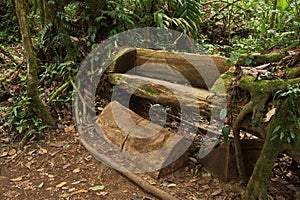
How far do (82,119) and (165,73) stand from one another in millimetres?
1395

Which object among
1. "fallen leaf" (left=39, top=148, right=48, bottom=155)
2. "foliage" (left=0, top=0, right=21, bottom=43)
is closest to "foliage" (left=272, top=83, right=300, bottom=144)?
"fallen leaf" (left=39, top=148, right=48, bottom=155)

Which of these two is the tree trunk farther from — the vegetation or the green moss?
the green moss

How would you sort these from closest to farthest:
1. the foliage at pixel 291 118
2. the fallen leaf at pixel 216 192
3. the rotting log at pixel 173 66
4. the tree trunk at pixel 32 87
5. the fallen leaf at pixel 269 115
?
the foliage at pixel 291 118 < the fallen leaf at pixel 269 115 < the fallen leaf at pixel 216 192 < the rotting log at pixel 173 66 < the tree trunk at pixel 32 87

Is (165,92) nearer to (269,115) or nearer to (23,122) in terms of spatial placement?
(269,115)

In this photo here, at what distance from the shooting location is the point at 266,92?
2578 mm

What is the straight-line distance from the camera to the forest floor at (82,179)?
3225mm

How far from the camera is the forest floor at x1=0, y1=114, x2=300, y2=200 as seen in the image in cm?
322

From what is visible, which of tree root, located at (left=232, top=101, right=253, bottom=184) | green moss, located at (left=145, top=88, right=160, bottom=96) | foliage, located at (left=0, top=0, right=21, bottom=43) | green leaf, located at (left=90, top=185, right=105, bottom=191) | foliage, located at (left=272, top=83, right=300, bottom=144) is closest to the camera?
foliage, located at (left=272, top=83, right=300, bottom=144)

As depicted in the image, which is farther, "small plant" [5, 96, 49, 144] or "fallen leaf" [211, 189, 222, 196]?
"small plant" [5, 96, 49, 144]

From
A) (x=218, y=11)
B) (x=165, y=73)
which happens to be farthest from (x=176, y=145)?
(x=218, y=11)

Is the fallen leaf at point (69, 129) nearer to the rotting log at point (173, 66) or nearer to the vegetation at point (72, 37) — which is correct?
the vegetation at point (72, 37)

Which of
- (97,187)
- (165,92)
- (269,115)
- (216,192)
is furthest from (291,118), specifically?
(97,187)

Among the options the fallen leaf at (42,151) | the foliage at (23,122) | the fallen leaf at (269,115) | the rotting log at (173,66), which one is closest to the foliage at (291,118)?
the fallen leaf at (269,115)

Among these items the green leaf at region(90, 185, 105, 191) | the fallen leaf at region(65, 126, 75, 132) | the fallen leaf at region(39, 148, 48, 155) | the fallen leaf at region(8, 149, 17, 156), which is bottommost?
the fallen leaf at region(8, 149, 17, 156)
